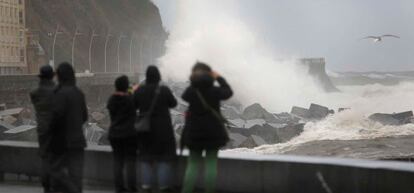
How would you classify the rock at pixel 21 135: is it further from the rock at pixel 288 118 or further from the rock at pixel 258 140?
the rock at pixel 288 118

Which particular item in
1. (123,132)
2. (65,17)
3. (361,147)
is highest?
(65,17)

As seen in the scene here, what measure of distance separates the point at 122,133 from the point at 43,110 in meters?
0.92

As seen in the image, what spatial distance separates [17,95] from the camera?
45281 millimetres

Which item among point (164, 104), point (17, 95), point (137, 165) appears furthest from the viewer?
point (17, 95)

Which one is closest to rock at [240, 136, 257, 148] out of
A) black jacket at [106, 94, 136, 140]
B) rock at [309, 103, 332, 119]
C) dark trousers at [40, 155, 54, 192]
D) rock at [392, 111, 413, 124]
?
rock at [392, 111, 413, 124]

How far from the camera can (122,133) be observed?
28.2 feet

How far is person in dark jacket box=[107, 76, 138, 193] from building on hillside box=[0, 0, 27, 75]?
64.1 m

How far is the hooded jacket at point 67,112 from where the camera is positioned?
8.11 metres

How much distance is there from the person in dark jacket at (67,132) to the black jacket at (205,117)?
120cm

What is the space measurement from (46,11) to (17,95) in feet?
149

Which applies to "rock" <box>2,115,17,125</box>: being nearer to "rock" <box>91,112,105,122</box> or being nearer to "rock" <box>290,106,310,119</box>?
"rock" <box>91,112,105,122</box>

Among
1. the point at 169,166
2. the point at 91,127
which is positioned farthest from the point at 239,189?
the point at 91,127

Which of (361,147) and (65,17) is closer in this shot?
(361,147)

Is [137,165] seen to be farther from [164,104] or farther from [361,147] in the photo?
[361,147]
